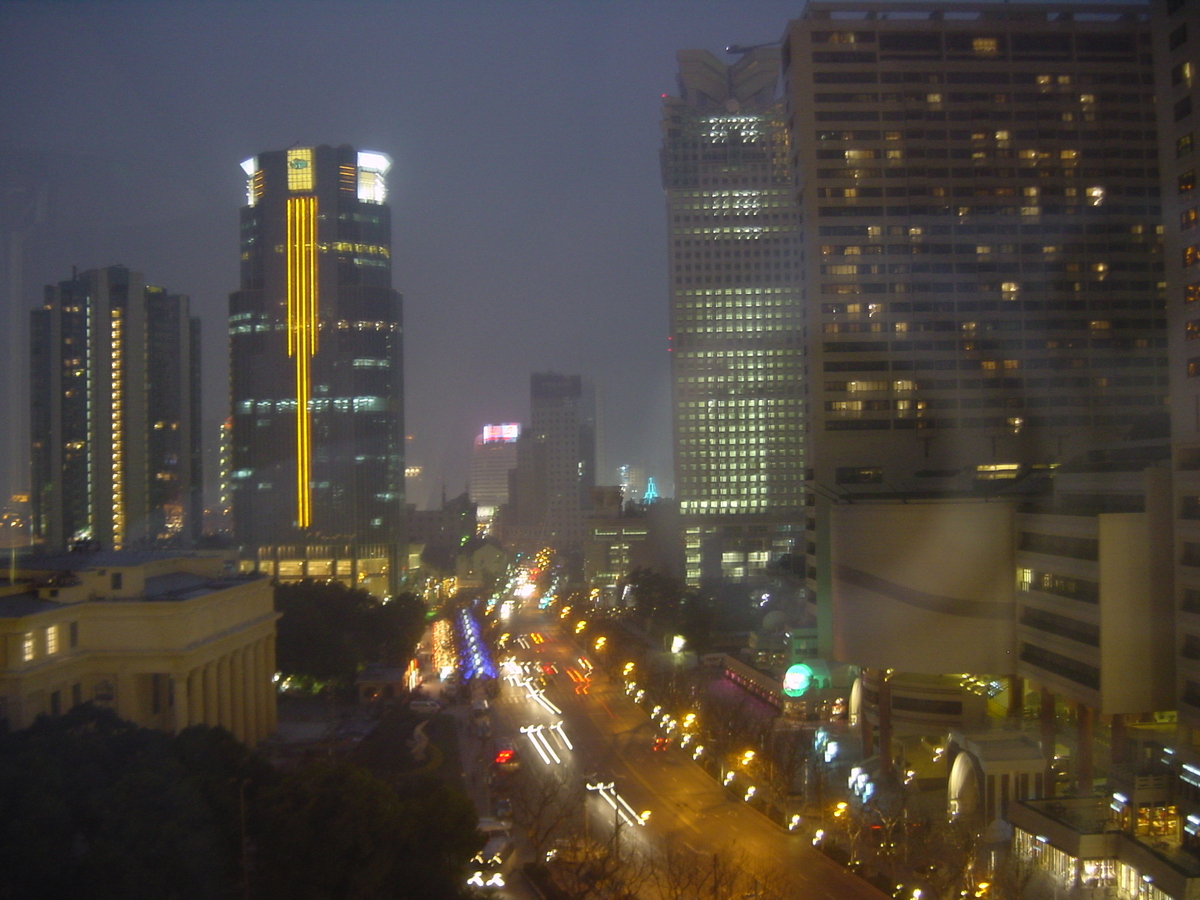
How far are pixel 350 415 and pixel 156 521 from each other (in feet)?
37.4

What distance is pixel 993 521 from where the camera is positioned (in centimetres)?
1716

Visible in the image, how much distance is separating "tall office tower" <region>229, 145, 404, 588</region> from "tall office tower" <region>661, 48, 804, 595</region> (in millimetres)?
15111

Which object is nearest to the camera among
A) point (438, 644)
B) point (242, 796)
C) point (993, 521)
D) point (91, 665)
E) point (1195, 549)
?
point (242, 796)

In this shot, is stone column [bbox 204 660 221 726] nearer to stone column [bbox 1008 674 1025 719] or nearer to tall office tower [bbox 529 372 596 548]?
stone column [bbox 1008 674 1025 719]

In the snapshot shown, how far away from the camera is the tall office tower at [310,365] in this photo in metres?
48.6

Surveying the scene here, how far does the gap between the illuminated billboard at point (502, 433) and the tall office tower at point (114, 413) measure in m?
49.4

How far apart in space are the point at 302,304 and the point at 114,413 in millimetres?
13592

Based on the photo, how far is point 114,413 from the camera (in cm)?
3772

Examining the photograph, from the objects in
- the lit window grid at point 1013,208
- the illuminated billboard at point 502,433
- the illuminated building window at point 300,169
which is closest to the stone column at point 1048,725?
the lit window grid at point 1013,208

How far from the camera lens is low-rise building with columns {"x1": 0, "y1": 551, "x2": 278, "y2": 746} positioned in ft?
46.9

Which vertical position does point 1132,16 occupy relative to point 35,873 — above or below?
above

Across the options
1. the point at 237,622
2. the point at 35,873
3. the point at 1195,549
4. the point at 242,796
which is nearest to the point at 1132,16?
the point at 1195,549

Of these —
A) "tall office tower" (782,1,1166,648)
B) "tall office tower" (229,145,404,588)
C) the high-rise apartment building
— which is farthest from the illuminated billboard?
"tall office tower" (782,1,1166,648)

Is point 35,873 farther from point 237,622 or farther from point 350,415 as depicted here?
point 350,415
